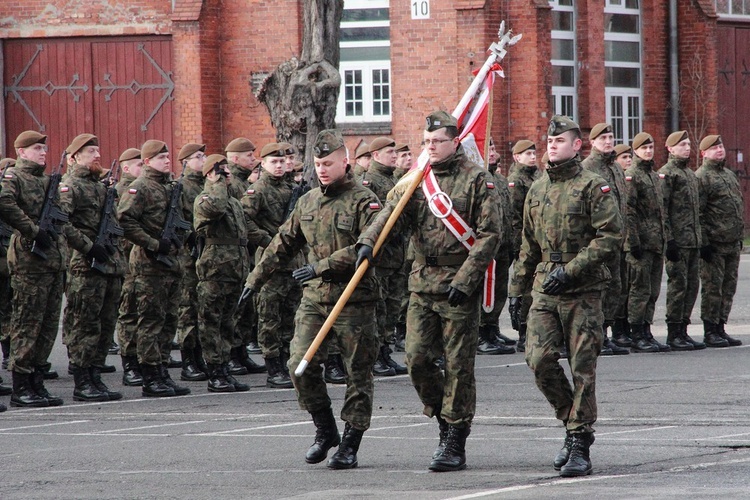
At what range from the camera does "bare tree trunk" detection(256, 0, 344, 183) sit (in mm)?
21844

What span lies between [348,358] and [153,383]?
13.0ft

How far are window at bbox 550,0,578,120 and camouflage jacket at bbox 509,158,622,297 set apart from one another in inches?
817

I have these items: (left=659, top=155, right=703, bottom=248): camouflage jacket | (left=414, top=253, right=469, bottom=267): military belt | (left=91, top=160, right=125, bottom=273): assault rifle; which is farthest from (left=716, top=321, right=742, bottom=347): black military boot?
(left=414, top=253, right=469, bottom=267): military belt

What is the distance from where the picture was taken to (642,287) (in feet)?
50.4

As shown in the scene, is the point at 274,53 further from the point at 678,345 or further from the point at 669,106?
the point at 678,345

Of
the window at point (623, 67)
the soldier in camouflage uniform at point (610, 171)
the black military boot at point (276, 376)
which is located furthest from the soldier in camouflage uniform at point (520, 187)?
the window at point (623, 67)

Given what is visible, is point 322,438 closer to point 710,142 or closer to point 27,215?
point 27,215

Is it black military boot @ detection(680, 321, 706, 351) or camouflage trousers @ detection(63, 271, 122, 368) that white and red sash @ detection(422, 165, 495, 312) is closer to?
camouflage trousers @ detection(63, 271, 122, 368)

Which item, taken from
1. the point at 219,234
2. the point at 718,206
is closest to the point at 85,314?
the point at 219,234

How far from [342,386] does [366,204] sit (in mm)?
3874

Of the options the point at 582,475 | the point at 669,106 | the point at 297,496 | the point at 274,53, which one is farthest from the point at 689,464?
the point at 669,106

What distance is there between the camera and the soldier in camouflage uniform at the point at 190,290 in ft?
44.8

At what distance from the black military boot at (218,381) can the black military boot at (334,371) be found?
0.94 m

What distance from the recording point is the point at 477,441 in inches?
379
